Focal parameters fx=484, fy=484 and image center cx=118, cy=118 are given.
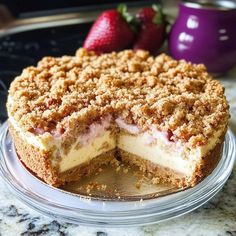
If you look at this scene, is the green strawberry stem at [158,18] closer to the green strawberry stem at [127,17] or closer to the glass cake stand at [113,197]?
the green strawberry stem at [127,17]

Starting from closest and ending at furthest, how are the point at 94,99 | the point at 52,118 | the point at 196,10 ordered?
the point at 52,118 < the point at 94,99 < the point at 196,10


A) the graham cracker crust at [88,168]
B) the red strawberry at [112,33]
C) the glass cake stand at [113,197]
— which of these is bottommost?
the graham cracker crust at [88,168]

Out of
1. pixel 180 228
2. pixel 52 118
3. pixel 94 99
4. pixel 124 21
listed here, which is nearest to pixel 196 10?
pixel 124 21

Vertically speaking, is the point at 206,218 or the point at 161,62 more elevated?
the point at 161,62

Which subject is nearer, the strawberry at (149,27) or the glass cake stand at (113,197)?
the glass cake stand at (113,197)

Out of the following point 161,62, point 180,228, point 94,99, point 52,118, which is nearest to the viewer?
point 180,228

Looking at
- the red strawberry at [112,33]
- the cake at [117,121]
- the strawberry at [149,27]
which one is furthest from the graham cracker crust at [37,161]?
the strawberry at [149,27]

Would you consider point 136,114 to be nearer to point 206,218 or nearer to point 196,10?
point 206,218
